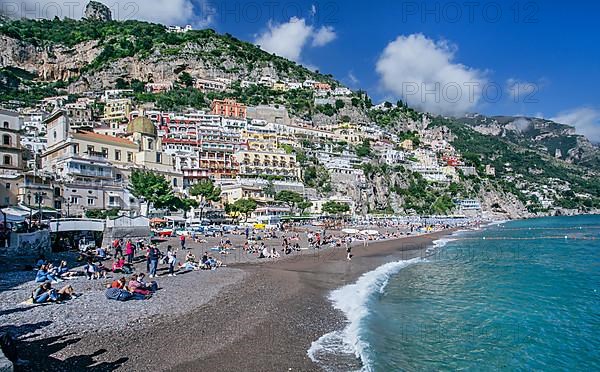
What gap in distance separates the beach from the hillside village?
13818 millimetres

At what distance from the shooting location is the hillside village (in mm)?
36875

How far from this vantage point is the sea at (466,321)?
397 inches

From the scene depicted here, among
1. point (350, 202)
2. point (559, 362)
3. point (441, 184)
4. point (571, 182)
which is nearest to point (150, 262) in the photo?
point (559, 362)

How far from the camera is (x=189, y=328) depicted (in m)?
10.4

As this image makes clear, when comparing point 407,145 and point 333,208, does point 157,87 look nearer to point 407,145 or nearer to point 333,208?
point 333,208

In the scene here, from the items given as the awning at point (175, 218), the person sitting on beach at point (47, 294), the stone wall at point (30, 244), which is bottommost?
the person sitting on beach at point (47, 294)

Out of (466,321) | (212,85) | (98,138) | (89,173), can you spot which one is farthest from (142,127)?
(212,85)

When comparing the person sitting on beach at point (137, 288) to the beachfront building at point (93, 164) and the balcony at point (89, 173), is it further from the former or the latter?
the balcony at point (89, 173)

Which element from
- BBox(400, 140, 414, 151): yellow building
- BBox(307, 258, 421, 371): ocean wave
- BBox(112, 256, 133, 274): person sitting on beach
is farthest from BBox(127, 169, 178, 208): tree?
BBox(400, 140, 414, 151): yellow building

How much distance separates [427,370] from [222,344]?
15.9ft

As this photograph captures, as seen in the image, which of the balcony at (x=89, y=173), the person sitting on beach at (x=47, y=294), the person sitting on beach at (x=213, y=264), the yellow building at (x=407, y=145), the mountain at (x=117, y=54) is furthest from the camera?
the yellow building at (x=407, y=145)

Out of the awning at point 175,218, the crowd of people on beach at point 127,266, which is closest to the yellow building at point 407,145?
the crowd of people on beach at point 127,266

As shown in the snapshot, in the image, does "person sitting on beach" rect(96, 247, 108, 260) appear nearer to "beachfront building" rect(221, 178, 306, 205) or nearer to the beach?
the beach

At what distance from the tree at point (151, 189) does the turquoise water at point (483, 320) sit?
23907 millimetres
